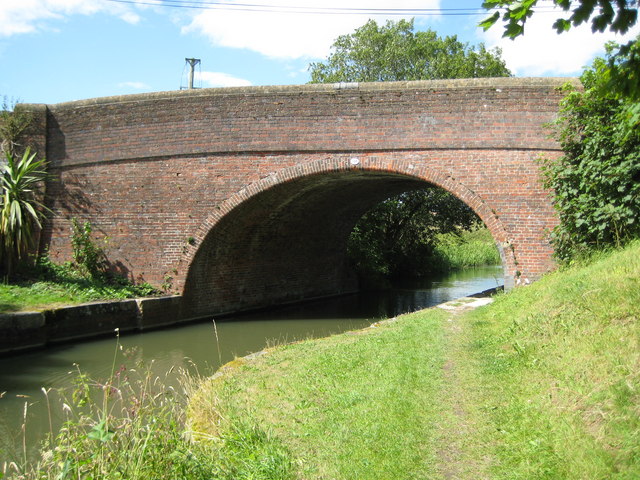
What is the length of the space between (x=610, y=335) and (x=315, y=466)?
2.39 m

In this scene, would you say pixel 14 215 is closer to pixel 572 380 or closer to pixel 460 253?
pixel 572 380

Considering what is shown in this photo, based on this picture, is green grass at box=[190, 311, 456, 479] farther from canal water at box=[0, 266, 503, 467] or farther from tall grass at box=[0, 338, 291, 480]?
canal water at box=[0, 266, 503, 467]

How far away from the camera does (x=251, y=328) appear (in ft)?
36.9

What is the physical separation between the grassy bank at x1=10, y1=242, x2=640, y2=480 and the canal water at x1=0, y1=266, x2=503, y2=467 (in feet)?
2.49

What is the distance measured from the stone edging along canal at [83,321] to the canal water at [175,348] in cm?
22

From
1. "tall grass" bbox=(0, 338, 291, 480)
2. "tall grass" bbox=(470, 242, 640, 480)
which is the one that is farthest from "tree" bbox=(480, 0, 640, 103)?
"tall grass" bbox=(0, 338, 291, 480)

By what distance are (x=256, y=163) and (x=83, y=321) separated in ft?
13.3

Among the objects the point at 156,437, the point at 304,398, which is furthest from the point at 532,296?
the point at 156,437

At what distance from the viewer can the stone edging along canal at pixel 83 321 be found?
876 cm

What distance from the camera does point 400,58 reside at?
1173 inches

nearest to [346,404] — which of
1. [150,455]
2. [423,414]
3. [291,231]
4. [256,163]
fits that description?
[423,414]

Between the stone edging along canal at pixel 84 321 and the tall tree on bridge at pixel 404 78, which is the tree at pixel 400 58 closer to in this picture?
the tall tree on bridge at pixel 404 78

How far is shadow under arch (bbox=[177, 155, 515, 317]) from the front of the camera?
1027 cm

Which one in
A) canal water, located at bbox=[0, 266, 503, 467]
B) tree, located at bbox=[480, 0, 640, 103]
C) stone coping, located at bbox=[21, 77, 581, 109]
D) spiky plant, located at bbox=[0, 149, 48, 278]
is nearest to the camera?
tree, located at bbox=[480, 0, 640, 103]
